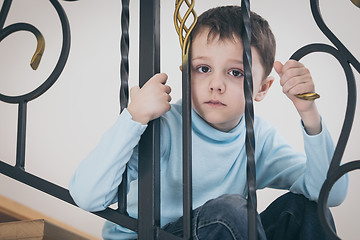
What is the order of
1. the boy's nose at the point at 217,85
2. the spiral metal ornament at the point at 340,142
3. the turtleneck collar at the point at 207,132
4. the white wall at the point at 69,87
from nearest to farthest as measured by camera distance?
the spiral metal ornament at the point at 340,142 → the boy's nose at the point at 217,85 → the turtleneck collar at the point at 207,132 → the white wall at the point at 69,87

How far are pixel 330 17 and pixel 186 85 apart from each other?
0.53 meters

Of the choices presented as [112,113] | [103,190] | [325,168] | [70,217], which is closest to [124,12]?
[103,190]

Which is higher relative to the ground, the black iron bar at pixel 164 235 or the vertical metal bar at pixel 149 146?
the vertical metal bar at pixel 149 146

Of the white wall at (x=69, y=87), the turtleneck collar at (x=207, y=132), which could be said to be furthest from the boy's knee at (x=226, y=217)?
the white wall at (x=69, y=87)

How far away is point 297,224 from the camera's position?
885mm

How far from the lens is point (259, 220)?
0.74m

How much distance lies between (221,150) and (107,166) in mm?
275

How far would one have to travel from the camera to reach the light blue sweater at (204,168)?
82 cm

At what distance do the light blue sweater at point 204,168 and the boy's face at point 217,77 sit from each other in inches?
3.5

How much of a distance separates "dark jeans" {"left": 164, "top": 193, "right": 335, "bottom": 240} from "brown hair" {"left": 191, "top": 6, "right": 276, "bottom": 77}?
0.91 feet

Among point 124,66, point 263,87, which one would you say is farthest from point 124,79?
point 263,87

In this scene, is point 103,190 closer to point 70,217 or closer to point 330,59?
point 330,59

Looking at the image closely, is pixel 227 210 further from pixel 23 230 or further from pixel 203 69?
pixel 23 230

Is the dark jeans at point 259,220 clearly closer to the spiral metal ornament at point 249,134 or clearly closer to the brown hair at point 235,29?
the spiral metal ornament at point 249,134
